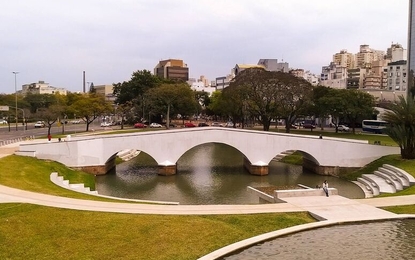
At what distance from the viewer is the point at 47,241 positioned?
1474cm

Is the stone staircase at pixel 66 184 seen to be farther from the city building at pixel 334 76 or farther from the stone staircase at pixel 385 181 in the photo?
the city building at pixel 334 76

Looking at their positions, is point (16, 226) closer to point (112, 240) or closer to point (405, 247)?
point (112, 240)

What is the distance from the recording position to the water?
45.0ft

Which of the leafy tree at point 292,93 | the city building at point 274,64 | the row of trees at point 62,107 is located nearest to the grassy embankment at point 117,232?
the row of trees at point 62,107

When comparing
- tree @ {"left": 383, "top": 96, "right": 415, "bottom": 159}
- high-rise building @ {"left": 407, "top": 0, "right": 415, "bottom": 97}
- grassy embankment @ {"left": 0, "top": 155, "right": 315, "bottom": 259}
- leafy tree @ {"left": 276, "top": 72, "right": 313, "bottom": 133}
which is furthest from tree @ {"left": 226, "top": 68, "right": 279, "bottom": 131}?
grassy embankment @ {"left": 0, "top": 155, "right": 315, "bottom": 259}

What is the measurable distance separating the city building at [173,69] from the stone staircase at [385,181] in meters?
147

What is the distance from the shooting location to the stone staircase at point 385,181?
28875 mm

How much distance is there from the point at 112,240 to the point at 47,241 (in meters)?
2.30

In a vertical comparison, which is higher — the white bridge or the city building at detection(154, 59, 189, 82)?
the city building at detection(154, 59, 189, 82)

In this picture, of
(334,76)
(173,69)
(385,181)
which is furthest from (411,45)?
(173,69)

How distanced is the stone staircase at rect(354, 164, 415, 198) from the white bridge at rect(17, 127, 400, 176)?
4.13 m

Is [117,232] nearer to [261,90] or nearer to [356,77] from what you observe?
[261,90]

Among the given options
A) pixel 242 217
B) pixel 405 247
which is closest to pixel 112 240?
pixel 242 217

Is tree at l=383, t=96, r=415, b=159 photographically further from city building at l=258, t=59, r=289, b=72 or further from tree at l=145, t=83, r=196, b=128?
city building at l=258, t=59, r=289, b=72
